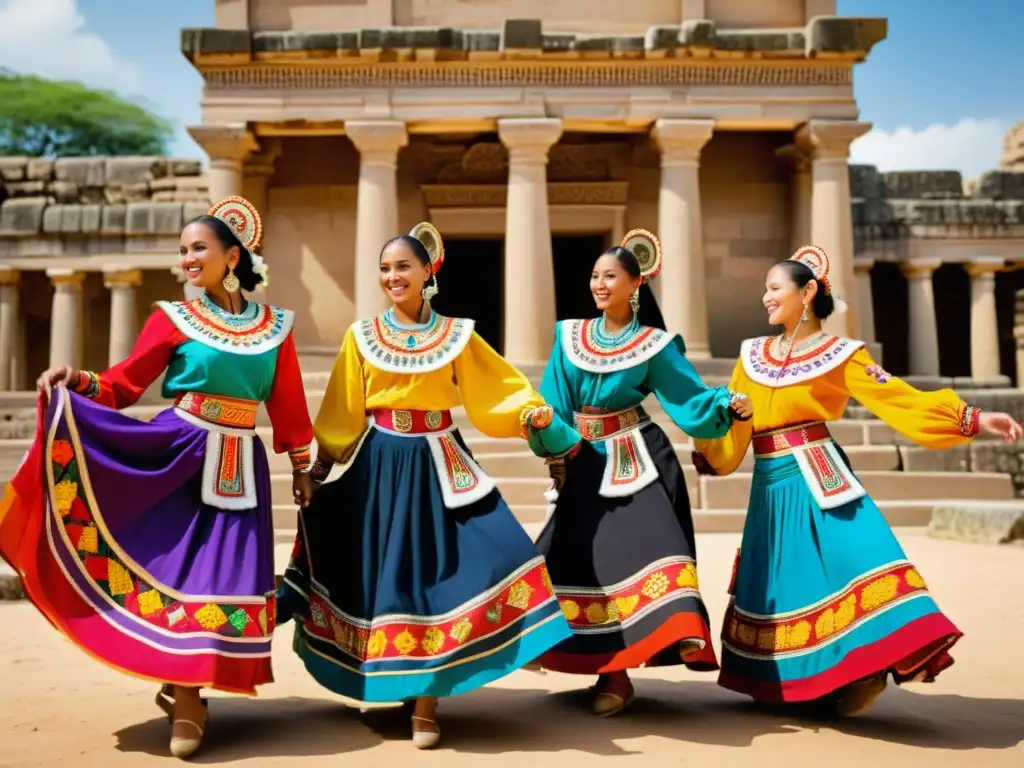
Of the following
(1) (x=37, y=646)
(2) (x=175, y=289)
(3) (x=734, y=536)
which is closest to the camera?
(1) (x=37, y=646)

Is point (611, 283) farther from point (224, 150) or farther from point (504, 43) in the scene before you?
point (224, 150)

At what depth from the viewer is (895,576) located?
14.5 ft

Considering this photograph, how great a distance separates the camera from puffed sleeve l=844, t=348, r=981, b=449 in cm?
460

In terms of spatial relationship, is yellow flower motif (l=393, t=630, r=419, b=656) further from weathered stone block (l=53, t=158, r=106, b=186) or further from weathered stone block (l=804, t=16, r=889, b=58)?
weathered stone block (l=53, t=158, r=106, b=186)

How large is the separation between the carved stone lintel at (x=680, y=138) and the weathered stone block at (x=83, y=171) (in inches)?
403

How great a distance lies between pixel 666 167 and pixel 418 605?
443 inches

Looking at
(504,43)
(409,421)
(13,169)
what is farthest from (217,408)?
(13,169)

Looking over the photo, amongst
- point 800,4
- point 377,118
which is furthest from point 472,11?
point 800,4

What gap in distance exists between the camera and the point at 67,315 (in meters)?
18.4

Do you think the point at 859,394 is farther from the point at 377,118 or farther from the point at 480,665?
the point at 377,118

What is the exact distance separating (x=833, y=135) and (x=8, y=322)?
45.3ft

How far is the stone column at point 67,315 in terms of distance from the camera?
18156mm

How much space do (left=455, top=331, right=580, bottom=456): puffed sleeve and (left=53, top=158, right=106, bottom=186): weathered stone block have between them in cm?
1651

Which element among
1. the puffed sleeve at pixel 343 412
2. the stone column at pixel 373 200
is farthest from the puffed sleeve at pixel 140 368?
the stone column at pixel 373 200
